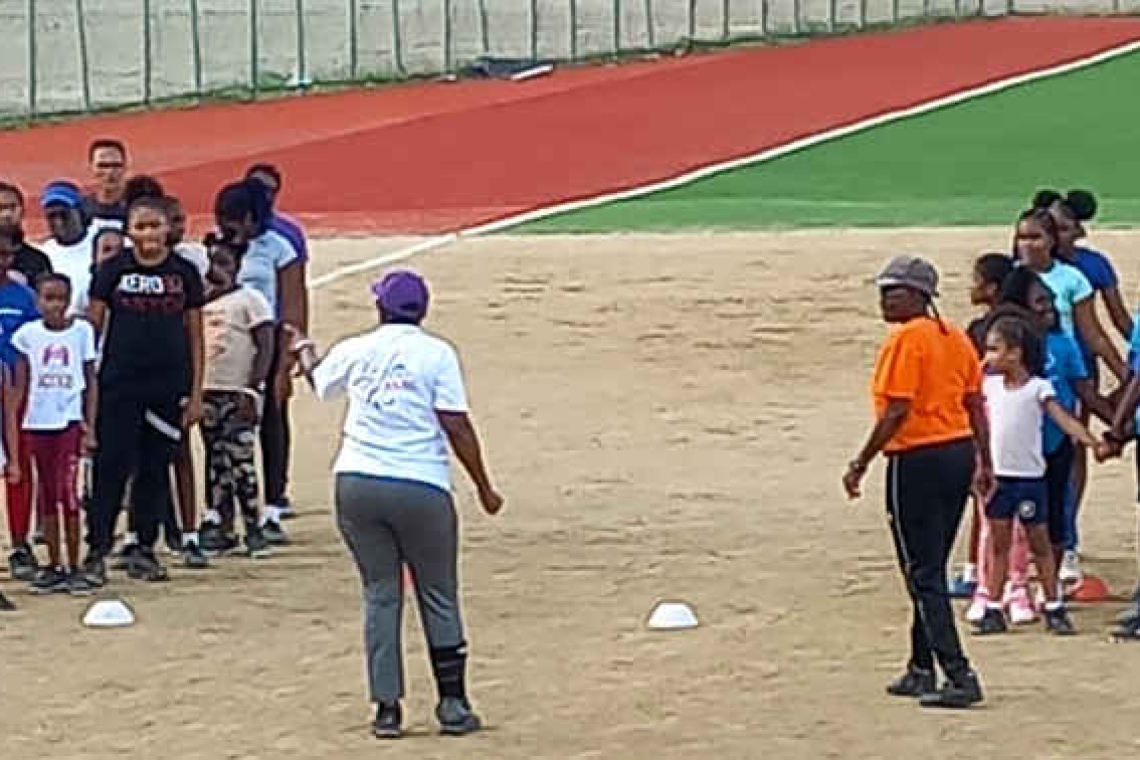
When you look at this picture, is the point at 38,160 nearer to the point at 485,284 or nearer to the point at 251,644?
the point at 485,284

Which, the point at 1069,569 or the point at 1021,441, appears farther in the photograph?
the point at 1069,569

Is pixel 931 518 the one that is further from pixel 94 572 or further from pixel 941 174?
pixel 941 174

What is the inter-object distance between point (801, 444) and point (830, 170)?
2057 cm

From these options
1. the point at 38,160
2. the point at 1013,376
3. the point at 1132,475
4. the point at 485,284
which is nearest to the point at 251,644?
the point at 1013,376

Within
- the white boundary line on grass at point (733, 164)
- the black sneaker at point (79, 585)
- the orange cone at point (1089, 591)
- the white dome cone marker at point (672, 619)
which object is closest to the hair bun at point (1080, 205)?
the orange cone at point (1089, 591)

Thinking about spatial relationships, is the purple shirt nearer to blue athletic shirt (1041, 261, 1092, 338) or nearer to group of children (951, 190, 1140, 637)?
group of children (951, 190, 1140, 637)

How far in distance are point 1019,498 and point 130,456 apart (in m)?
4.42

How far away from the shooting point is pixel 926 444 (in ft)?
38.3

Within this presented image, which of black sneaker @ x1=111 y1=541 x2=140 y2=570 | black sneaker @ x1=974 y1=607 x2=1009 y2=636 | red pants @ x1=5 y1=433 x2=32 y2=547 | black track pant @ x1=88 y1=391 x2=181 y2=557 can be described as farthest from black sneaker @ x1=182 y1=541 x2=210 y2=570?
black sneaker @ x1=974 y1=607 x2=1009 y2=636

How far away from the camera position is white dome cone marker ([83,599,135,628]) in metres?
13.8

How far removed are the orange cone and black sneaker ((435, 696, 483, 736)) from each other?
13.0 ft

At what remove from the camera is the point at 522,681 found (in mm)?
12586

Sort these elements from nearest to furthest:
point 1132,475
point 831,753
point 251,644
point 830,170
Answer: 1. point 831,753
2. point 251,644
3. point 1132,475
4. point 830,170

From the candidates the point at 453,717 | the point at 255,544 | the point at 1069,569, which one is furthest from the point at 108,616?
the point at 1069,569
